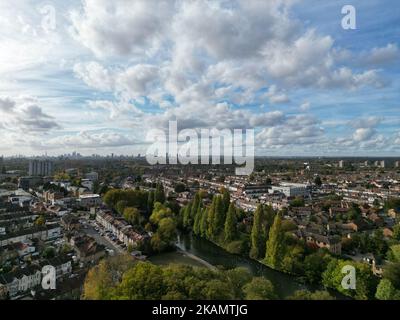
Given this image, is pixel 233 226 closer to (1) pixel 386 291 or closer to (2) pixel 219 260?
A: (2) pixel 219 260

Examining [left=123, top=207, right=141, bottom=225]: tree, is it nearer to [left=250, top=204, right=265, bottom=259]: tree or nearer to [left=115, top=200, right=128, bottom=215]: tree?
[left=115, top=200, right=128, bottom=215]: tree

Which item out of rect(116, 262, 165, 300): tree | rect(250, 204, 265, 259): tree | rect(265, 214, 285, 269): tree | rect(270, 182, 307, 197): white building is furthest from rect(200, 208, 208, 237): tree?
rect(270, 182, 307, 197): white building

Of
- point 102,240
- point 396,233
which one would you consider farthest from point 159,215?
point 396,233

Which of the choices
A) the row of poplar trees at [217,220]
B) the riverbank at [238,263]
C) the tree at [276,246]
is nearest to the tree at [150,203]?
the riverbank at [238,263]

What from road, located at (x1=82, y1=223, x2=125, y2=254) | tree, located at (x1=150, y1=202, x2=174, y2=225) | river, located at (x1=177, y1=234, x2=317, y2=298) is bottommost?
river, located at (x1=177, y1=234, x2=317, y2=298)

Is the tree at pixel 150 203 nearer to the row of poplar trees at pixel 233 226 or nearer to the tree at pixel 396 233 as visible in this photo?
the row of poplar trees at pixel 233 226
